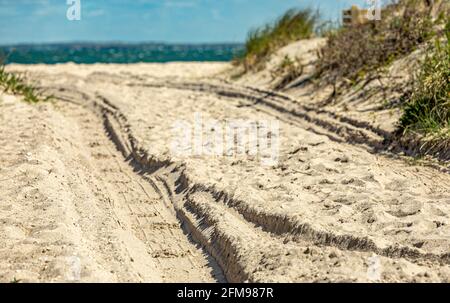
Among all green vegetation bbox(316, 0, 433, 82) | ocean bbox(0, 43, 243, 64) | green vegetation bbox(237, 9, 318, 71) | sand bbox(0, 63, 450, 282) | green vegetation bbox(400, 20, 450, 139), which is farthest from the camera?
ocean bbox(0, 43, 243, 64)

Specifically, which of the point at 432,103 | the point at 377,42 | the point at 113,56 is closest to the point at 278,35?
the point at 377,42

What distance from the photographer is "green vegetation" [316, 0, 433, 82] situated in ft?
30.9

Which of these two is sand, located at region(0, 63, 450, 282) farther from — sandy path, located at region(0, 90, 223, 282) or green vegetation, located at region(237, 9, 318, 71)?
green vegetation, located at region(237, 9, 318, 71)

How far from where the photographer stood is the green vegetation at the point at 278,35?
574 inches

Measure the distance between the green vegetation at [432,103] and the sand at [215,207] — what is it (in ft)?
1.49

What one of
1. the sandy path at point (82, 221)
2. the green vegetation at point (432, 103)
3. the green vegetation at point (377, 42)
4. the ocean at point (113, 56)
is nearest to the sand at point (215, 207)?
the sandy path at point (82, 221)

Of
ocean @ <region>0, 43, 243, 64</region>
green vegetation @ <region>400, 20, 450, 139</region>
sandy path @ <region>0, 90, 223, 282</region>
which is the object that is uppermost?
green vegetation @ <region>400, 20, 450, 139</region>

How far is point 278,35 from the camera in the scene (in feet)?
49.3

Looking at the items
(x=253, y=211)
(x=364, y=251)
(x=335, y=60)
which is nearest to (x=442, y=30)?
(x=335, y=60)

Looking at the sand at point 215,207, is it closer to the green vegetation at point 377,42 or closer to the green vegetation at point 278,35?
the green vegetation at point 377,42

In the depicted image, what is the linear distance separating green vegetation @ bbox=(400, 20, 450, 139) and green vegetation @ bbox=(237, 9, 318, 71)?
7.35 metres

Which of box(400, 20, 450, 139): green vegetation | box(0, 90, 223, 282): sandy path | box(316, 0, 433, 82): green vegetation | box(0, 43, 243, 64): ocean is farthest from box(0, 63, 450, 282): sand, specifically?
box(0, 43, 243, 64): ocean

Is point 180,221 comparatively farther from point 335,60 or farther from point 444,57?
point 335,60
